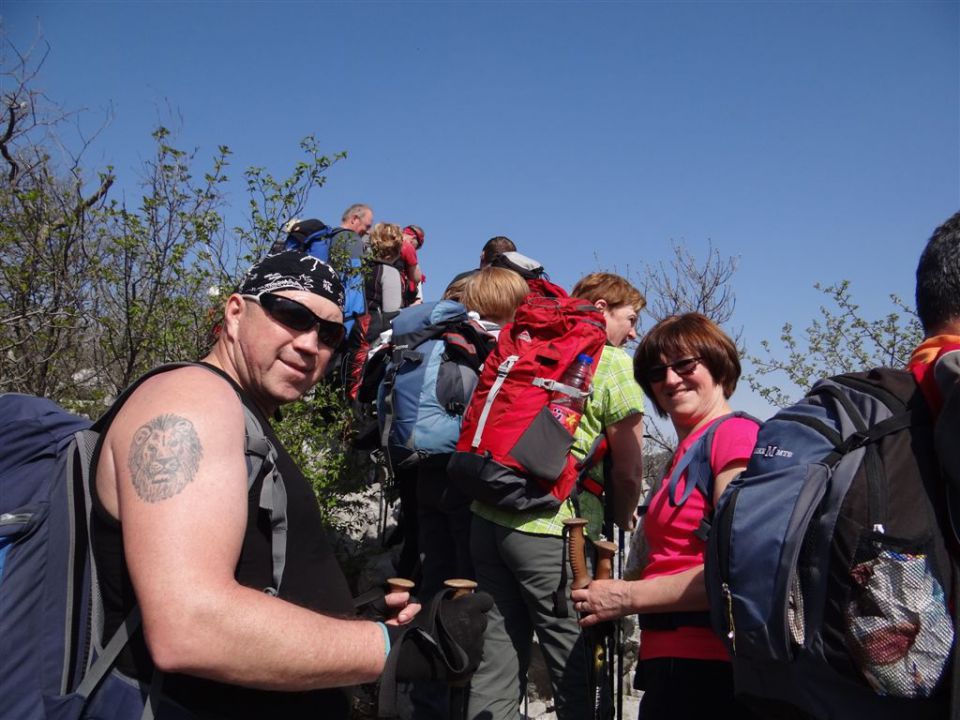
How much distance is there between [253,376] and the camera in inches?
78.8

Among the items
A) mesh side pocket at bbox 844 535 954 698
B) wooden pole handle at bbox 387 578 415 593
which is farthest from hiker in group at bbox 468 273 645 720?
mesh side pocket at bbox 844 535 954 698

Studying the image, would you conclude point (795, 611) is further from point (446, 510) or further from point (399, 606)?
point (446, 510)

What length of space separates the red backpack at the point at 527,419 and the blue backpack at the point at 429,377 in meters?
0.49

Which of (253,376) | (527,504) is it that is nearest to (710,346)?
(527,504)

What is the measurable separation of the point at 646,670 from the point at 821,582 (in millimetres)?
1153

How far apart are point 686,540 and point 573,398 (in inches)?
36.2

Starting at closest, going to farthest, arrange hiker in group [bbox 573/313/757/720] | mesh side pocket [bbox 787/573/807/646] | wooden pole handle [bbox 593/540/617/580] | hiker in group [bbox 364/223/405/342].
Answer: mesh side pocket [bbox 787/573/807/646] < hiker in group [bbox 573/313/757/720] < wooden pole handle [bbox 593/540/617/580] < hiker in group [bbox 364/223/405/342]

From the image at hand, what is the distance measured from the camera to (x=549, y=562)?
324cm

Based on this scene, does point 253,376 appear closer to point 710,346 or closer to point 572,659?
point 710,346

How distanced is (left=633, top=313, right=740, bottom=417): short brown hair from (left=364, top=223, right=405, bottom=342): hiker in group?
286cm

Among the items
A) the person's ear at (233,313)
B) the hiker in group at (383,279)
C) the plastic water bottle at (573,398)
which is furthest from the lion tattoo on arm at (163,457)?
the hiker in group at (383,279)

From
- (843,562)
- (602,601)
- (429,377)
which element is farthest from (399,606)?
(429,377)

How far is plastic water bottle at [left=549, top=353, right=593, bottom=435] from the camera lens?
10.6 ft

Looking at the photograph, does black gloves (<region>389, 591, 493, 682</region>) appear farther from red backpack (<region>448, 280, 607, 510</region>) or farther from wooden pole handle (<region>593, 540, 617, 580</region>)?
red backpack (<region>448, 280, 607, 510</region>)
